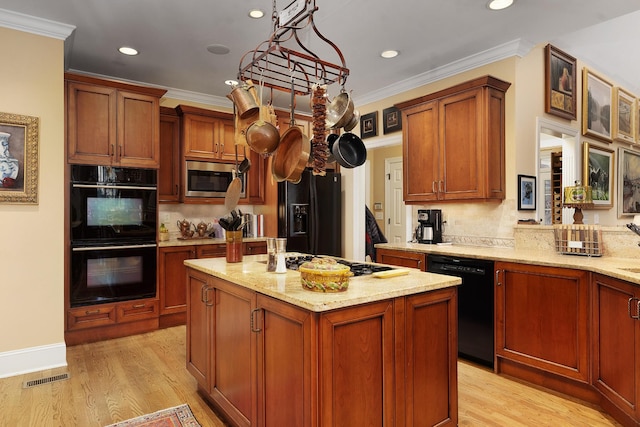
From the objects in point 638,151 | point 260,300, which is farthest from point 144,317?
point 638,151

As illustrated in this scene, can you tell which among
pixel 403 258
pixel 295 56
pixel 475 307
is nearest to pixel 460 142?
pixel 403 258

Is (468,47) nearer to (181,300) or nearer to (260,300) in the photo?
(260,300)

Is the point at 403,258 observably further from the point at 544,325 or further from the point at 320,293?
the point at 320,293

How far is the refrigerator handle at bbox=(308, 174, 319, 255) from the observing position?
4.96m

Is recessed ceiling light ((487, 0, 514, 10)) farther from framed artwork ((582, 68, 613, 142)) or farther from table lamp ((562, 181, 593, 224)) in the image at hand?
framed artwork ((582, 68, 613, 142))

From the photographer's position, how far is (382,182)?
7031 millimetres

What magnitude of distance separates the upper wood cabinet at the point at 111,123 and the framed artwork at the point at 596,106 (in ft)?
14.9

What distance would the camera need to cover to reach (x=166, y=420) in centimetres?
229

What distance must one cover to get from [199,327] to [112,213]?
1.87 meters

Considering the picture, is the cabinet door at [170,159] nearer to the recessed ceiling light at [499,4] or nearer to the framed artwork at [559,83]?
the recessed ceiling light at [499,4]

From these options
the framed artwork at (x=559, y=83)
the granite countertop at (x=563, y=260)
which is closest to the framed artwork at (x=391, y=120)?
the framed artwork at (x=559, y=83)

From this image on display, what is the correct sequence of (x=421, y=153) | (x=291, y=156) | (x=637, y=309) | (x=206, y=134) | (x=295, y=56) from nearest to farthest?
(x=637, y=309) < (x=291, y=156) < (x=295, y=56) < (x=421, y=153) < (x=206, y=134)

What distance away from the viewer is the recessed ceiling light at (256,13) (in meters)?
2.93

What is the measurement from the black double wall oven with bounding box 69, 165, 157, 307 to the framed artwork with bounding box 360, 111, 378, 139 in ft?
8.46
